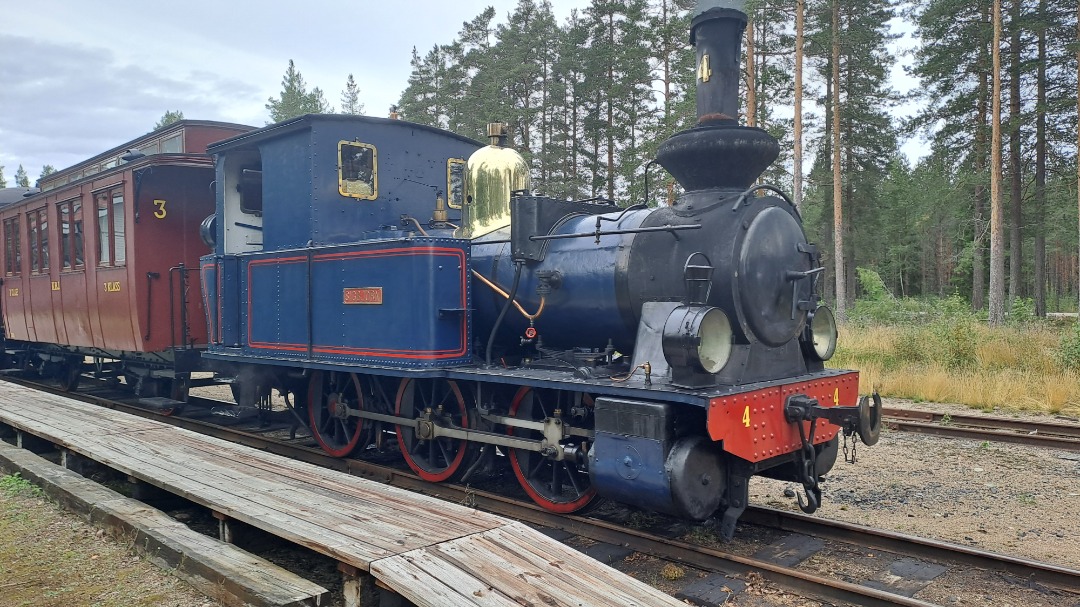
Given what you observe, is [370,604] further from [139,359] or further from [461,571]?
[139,359]

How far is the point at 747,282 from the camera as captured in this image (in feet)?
15.4

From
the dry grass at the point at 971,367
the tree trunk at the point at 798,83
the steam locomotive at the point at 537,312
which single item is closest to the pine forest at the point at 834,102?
the tree trunk at the point at 798,83

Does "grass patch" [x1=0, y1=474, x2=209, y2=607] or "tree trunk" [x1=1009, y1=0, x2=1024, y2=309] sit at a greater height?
"tree trunk" [x1=1009, y1=0, x2=1024, y2=309]

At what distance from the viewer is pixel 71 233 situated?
10812mm

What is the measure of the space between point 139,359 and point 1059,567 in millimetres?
9905

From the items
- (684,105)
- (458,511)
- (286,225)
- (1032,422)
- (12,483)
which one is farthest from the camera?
(684,105)

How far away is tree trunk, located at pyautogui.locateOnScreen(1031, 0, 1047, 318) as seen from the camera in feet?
61.0

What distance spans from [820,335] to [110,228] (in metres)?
8.81

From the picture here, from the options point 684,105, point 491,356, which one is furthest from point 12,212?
point 684,105

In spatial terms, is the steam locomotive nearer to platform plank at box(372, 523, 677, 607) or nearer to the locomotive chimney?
the locomotive chimney

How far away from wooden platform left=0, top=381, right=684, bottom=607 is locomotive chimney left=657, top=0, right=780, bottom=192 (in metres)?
Result: 2.57

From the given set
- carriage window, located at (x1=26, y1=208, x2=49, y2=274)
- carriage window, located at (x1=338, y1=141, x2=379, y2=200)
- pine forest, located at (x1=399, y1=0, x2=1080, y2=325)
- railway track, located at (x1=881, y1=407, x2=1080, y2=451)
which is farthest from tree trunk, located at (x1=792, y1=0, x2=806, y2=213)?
carriage window, located at (x1=26, y1=208, x2=49, y2=274)

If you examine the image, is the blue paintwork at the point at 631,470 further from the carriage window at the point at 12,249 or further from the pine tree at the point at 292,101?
the pine tree at the point at 292,101

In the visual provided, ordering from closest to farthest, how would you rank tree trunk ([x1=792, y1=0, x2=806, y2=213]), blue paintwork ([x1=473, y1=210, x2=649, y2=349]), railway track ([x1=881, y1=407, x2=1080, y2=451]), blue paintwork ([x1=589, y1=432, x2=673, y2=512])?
blue paintwork ([x1=589, y1=432, x2=673, y2=512]), blue paintwork ([x1=473, y1=210, x2=649, y2=349]), railway track ([x1=881, y1=407, x2=1080, y2=451]), tree trunk ([x1=792, y1=0, x2=806, y2=213])
